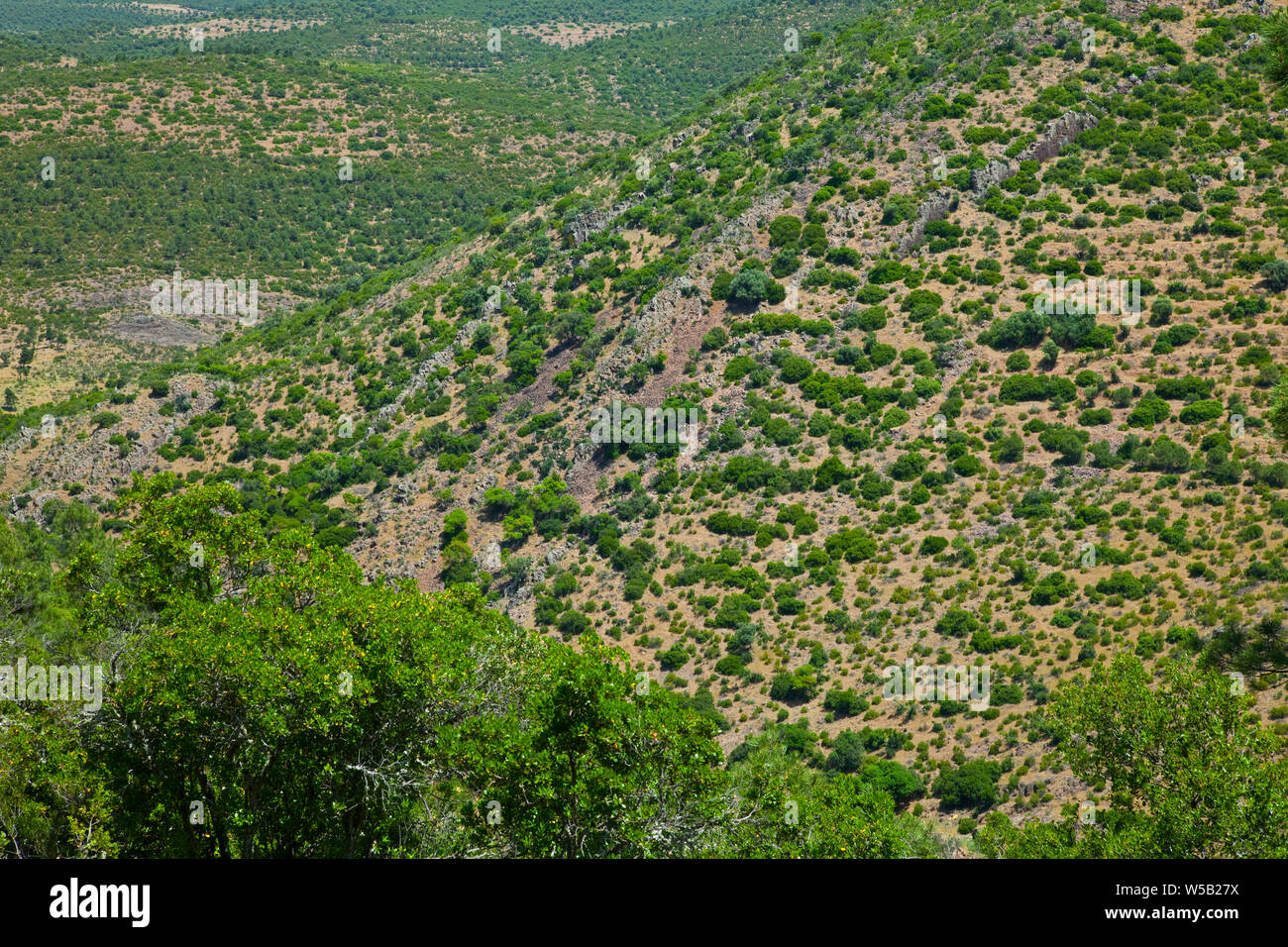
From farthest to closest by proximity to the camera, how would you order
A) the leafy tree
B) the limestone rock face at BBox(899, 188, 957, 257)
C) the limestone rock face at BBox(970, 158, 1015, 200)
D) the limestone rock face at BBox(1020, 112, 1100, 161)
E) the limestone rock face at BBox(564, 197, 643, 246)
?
1. the limestone rock face at BBox(564, 197, 643, 246)
2. the limestone rock face at BBox(1020, 112, 1100, 161)
3. the limestone rock face at BBox(970, 158, 1015, 200)
4. the limestone rock face at BBox(899, 188, 957, 257)
5. the leafy tree

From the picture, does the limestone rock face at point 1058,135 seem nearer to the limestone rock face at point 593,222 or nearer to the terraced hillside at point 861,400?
the terraced hillside at point 861,400

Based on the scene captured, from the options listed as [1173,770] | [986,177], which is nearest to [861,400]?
[986,177]

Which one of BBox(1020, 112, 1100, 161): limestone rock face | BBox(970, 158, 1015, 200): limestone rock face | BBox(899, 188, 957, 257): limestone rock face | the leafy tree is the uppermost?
BBox(1020, 112, 1100, 161): limestone rock face

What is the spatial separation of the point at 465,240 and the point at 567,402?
26.6 metres

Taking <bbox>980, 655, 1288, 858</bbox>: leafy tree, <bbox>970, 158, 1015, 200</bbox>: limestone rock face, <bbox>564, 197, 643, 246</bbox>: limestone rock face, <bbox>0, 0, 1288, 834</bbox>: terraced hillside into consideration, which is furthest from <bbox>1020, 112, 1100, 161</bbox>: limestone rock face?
<bbox>980, 655, 1288, 858</bbox>: leafy tree

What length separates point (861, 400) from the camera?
176 feet

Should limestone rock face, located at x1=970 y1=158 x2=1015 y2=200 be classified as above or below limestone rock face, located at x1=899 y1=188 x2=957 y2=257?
above

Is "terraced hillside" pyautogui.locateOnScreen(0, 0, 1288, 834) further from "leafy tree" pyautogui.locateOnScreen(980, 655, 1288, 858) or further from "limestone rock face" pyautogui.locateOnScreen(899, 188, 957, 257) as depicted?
"leafy tree" pyautogui.locateOnScreen(980, 655, 1288, 858)

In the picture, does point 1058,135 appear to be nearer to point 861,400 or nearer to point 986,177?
point 986,177

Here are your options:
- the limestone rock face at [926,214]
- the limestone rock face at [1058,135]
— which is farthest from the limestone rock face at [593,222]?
the limestone rock face at [1058,135]

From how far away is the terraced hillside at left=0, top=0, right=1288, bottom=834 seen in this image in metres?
41.6

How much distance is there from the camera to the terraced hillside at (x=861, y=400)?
41594 mm

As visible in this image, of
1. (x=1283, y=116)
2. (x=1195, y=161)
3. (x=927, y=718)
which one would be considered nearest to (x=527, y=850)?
(x=927, y=718)

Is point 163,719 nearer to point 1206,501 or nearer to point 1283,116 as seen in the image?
point 1206,501
